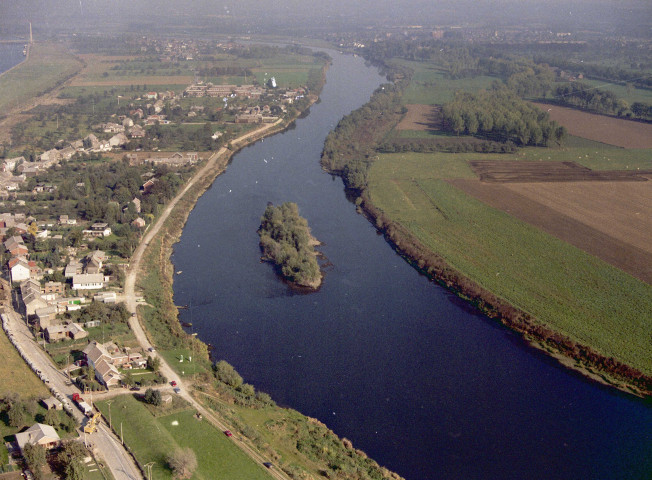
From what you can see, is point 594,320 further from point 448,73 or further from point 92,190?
point 448,73

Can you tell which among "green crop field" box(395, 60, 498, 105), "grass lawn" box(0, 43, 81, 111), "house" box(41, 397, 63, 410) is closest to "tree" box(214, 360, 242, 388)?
"house" box(41, 397, 63, 410)

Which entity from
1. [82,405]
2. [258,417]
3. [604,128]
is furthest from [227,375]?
[604,128]

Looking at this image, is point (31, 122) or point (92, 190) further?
point (31, 122)

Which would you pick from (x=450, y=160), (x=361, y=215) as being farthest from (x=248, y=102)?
(x=361, y=215)

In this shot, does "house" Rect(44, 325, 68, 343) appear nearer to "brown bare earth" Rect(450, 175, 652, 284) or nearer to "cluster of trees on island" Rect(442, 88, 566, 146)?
"brown bare earth" Rect(450, 175, 652, 284)

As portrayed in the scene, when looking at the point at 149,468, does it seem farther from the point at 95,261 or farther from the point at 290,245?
the point at 290,245

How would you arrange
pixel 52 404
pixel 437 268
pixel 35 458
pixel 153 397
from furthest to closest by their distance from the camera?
1. pixel 437 268
2. pixel 153 397
3. pixel 52 404
4. pixel 35 458
